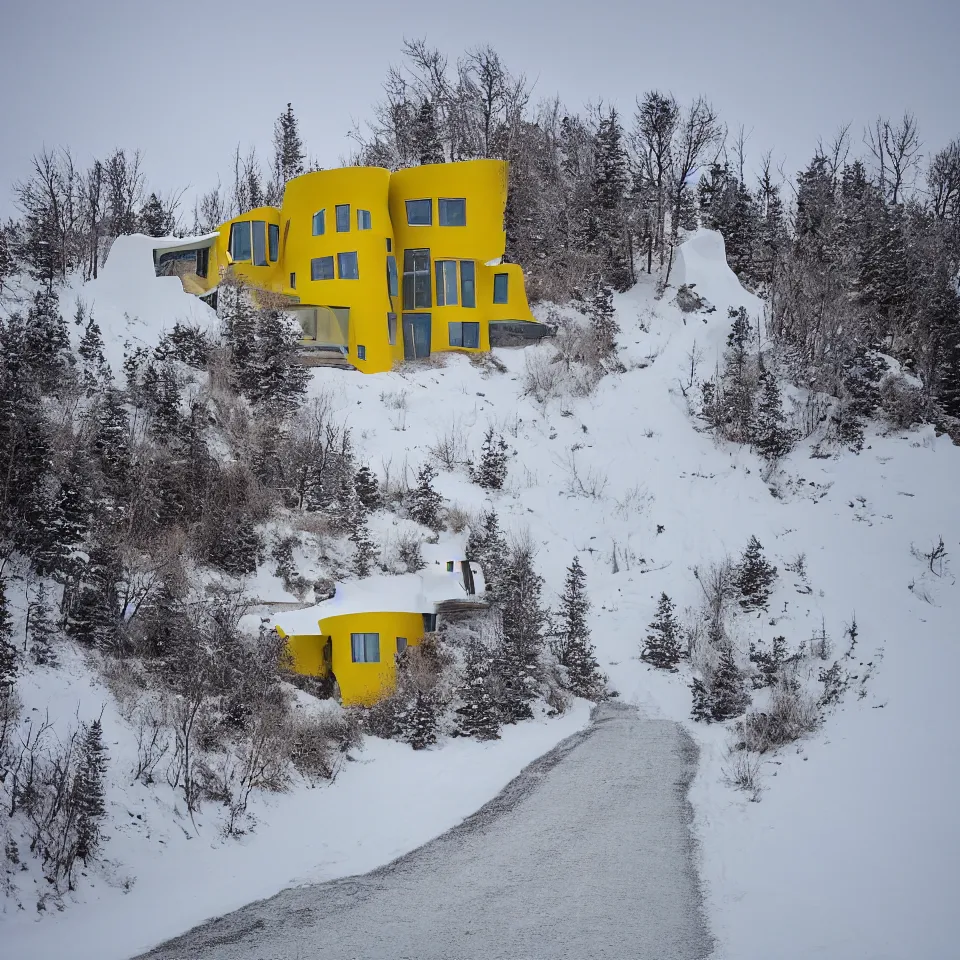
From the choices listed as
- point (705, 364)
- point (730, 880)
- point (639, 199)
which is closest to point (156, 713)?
point (730, 880)

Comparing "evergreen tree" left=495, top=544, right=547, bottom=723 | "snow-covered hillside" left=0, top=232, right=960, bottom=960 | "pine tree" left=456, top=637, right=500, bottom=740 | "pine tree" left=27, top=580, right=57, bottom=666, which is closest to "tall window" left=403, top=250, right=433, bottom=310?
"snow-covered hillside" left=0, top=232, right=960, bottom=960

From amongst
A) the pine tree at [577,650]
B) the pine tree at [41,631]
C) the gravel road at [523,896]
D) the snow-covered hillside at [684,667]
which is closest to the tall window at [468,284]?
the snow-covered hillside at [684,667]

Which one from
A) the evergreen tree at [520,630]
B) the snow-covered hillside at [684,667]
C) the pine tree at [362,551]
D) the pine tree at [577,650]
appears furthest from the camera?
the pine tree at [362,551]

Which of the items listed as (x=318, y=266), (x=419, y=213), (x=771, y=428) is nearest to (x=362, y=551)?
(x=771, y=428)

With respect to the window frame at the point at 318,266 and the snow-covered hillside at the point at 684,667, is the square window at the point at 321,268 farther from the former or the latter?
the snow-covered hillside at the point at 684,667

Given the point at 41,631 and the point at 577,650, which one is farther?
the point at 577,650

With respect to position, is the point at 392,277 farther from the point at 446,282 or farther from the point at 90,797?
the point at 90,797
